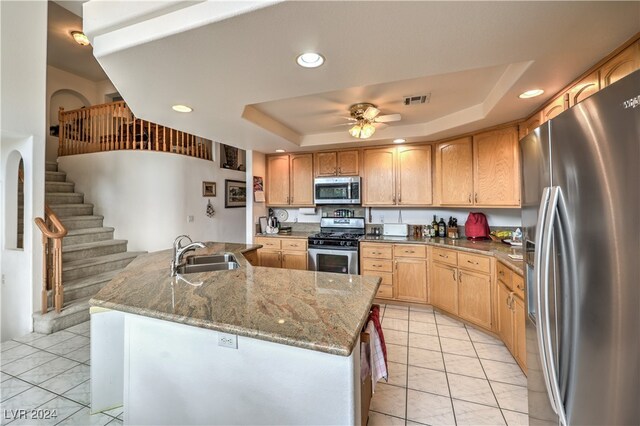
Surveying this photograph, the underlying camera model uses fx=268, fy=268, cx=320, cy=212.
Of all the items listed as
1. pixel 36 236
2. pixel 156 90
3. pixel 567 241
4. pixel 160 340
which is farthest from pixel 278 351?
pixel 36 236

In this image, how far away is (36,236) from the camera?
3.00 m

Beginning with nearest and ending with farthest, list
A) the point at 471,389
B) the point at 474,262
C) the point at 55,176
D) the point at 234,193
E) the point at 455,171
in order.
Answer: the point at 471,389 → the point at 474,262 → the point at 455,171 → the point at 55,176 → the point at 234,193

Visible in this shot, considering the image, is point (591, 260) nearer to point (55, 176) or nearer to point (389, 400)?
point (389, 400)

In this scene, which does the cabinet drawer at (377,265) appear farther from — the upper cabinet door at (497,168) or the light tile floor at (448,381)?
the upper cabinet door at (497,168)

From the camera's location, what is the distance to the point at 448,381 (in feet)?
6.97

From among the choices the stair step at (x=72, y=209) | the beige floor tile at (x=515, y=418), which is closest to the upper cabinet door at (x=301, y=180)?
the beige floor tile at (x=515, y=418)

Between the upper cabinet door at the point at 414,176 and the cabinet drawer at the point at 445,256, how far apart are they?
71cm

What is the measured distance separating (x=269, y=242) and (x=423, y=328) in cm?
243

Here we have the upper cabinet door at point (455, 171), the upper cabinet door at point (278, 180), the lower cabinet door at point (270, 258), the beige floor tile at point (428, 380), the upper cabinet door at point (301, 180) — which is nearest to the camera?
the beige floor tile at point (428, 380)

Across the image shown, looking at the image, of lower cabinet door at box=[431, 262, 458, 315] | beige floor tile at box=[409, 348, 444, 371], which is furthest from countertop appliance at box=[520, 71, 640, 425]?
lower cabinet door at box=[431, 262, 458, 315]

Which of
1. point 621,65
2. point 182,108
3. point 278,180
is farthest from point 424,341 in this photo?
point 182,108

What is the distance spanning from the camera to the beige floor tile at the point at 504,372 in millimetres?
2133

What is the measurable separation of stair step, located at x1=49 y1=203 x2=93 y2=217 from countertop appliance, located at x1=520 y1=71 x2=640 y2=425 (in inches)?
238

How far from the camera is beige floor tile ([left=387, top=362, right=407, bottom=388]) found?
212 centimetres
